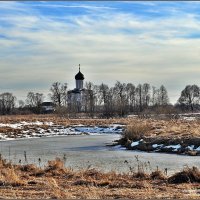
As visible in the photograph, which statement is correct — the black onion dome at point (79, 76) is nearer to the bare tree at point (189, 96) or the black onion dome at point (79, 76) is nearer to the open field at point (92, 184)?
the bare tree at point (189, 96)

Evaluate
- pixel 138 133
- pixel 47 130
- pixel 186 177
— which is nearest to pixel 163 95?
pixel 47 130

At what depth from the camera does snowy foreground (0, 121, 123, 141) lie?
47.8 metres

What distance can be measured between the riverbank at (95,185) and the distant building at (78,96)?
90072mm

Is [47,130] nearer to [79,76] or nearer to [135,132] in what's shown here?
[135,132]

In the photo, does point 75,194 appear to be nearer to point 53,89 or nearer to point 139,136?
point 139,136

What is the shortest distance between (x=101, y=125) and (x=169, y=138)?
28572mm

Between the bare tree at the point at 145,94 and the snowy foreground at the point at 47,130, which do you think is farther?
the bare tree at the point at 145,94

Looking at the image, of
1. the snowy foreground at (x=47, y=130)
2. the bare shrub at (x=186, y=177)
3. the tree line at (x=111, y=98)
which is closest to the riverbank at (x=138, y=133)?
the snowy foreground at (x=47, y=130)

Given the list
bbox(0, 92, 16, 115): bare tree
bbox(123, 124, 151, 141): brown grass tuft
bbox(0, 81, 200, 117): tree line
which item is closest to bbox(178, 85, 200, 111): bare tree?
bbox(0, 81, 200, 117): tree line

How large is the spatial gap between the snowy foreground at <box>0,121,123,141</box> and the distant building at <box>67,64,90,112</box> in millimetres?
48519

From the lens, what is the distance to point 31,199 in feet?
33.4

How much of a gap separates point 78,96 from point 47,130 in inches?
2657

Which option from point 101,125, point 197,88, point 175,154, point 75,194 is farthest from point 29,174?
point 197,88

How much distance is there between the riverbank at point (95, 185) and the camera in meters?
10.9
